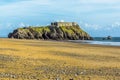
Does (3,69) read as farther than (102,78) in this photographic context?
Yes

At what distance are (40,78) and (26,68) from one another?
17.8 ft

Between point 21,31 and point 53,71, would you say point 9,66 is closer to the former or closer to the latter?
point 53,71

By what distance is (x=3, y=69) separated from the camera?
24328 mm

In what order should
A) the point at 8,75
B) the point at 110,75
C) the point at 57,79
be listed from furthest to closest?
1. the point at 110,75
2. the point at 8,75
3. the point at 57,79

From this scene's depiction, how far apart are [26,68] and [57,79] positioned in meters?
6.39

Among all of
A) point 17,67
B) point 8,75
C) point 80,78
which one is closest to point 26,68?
point 17,67

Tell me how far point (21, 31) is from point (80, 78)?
172842mm

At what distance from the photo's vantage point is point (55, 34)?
198 metres

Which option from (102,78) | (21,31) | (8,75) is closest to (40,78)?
(8,75)

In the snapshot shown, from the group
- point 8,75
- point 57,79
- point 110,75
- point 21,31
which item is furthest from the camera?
point 21,31

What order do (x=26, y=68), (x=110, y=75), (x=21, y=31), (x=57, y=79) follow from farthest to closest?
(x=21, y=31), (x=26, y=68), (x=110, y=75), (x=57, y=79)

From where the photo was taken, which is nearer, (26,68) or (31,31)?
(26,68)

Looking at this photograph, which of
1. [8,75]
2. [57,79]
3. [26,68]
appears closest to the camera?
[57,79]

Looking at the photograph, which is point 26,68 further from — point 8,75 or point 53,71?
point 8,75
